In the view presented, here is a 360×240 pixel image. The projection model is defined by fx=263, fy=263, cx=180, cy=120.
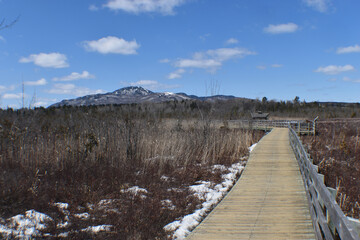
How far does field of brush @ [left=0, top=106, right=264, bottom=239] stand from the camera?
15.5 feet

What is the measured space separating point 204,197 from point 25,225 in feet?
12.2

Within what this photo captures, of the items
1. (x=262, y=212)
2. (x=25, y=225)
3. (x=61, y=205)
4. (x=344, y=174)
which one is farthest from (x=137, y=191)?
(x=344, y=174)

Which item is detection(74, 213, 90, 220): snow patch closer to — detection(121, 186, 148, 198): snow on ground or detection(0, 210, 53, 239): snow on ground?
detection(0, 210, 53, 239): snow on ground

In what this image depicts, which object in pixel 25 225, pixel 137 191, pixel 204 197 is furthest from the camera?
pixel 137 191

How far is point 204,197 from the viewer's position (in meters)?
6.36

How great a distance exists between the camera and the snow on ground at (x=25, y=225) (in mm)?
4156

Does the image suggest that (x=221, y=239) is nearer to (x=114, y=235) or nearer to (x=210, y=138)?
(x=114, y=235)

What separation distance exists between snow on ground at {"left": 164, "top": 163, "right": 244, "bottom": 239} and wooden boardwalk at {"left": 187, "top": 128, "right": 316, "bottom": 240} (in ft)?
0.80

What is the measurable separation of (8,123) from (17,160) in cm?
231

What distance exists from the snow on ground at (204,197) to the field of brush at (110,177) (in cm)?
2

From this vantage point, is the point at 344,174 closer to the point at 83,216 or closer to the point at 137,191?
the point at 137,191

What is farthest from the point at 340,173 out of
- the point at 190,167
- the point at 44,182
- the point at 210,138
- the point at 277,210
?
the point at 44,182

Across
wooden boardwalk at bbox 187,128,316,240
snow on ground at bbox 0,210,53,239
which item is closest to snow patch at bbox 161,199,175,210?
wooden boardwalk at bbox 187,128,316,240

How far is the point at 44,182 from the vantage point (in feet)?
21.9
